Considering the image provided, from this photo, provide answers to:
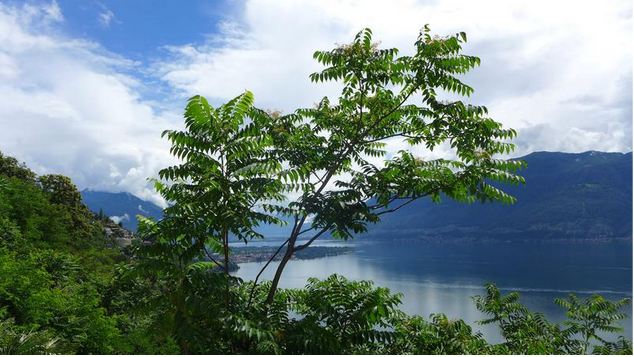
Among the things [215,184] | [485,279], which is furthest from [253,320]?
[485,279]

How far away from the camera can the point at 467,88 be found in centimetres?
651

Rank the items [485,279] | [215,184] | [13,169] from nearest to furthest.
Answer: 1. [215,184]
2. [13,169]
3. [485,279]

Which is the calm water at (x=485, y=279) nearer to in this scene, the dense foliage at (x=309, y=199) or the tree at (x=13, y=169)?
the tree at (x=13, y=169)

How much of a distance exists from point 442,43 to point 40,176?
172ft

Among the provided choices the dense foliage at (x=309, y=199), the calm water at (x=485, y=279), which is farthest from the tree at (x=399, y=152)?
the calm water at (x=485, y=279)

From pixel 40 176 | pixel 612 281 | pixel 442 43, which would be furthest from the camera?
pixel 612 281

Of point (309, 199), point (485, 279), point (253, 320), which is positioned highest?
point (309, 199)

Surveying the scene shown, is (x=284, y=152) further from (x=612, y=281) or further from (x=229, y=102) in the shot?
(x=612, y=281)

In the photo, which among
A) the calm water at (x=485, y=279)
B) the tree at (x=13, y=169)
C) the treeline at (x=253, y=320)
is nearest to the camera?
the treeline at (x=253, y=320)

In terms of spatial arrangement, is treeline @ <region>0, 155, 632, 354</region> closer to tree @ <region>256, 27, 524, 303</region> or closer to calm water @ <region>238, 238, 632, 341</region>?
tree @ <region>256, 27, 524, 303</region>

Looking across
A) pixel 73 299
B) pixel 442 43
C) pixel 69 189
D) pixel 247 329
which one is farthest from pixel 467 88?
pixel 69 189

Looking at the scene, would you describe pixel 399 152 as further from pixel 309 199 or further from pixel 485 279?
pixel 485 279

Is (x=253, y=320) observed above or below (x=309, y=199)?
below

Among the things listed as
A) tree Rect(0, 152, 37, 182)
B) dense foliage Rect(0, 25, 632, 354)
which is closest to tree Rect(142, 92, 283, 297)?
dense foliage Rect(0, 25, 632, 354)
